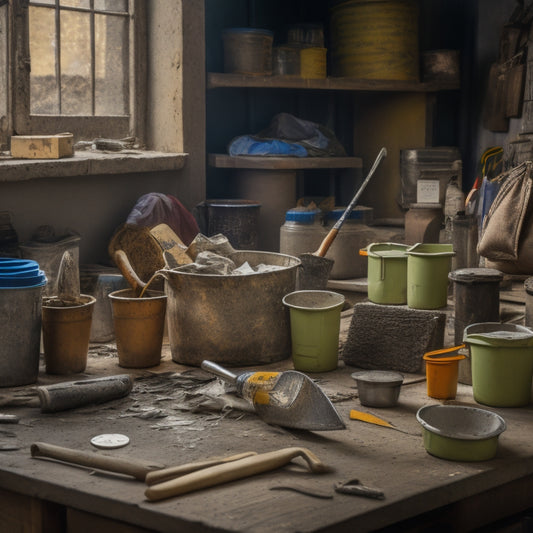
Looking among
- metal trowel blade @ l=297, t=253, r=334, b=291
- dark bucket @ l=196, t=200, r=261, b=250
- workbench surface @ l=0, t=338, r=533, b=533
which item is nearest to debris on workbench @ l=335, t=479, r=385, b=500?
workbench surface @ l=0, t=338, r=533, b=533

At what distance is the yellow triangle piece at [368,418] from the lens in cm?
345

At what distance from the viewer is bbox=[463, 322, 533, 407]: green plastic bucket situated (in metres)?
3.59

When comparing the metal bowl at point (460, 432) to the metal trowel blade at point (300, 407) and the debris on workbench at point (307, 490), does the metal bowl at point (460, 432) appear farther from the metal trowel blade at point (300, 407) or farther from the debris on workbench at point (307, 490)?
the debris on workbench at point (307, 490)

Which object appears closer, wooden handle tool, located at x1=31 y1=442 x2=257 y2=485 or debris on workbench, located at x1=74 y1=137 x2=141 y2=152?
wooden handle tool, located at x1=31 y1=442 x2=257 y2=485

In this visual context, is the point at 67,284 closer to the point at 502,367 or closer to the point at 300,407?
the point at 300,407

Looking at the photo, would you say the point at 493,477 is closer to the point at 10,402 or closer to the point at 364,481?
the point at 364,481

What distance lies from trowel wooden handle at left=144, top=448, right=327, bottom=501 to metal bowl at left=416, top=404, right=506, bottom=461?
1.37 feet

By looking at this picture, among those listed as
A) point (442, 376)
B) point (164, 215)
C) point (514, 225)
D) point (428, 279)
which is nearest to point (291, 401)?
point (442, 376)

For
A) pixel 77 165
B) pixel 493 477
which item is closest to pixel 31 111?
pixel 77 165

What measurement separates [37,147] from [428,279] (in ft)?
7.21

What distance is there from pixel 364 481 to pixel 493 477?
45cm

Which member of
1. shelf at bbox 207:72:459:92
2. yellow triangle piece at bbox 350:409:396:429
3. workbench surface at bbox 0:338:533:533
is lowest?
workbench surface at bbox 0:338:533:533

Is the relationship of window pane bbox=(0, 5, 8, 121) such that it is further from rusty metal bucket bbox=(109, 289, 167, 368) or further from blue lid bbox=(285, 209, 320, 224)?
blue lid bbox=(285, 209, 320, 224)

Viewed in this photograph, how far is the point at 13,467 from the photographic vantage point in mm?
2975
